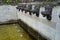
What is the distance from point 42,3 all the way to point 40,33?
50 cm

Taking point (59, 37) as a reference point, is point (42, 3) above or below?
above

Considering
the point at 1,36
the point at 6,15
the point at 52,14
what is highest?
the point at 52,14

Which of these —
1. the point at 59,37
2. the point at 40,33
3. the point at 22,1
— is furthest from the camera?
the point at 22,1

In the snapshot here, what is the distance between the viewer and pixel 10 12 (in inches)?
82.7

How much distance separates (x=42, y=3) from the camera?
1.53 metres

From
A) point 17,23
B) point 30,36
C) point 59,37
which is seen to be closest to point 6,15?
point 17,23

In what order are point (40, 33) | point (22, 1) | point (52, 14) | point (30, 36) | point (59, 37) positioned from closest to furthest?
point (59, 37)
point (52, 14)
point (40, 33)
point (30, 36)
point (22, 1)

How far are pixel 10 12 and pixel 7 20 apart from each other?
0.15 metres

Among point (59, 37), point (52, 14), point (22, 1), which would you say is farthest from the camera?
point (22, 1)

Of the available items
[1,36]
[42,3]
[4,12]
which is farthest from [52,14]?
[4,12]

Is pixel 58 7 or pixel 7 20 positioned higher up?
pixel 58 7

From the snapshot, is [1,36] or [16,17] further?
[16,17]

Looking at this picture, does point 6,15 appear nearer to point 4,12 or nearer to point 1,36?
point 4,12

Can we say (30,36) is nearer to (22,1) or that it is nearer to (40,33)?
(40,33)
